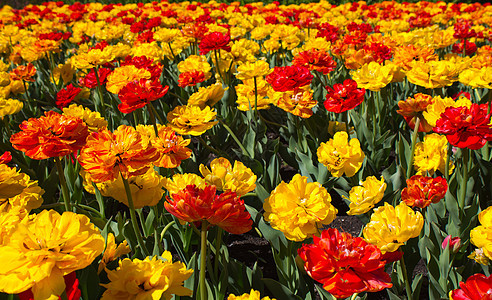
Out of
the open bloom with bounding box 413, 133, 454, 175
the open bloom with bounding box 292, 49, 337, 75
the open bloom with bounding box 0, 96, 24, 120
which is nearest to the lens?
the open bloom with bounding box 413, 133, 454, 175

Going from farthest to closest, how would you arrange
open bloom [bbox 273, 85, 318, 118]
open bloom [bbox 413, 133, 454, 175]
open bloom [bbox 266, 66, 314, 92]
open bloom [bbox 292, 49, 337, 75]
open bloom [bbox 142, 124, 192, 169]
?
open bloom [bbox 292, 49, 337, 75] < open bloom [bbox 273, 85, 318, 118] < open bloom [bbox 266, 66, 314, 92] < open bloom [bbox 413, 133, 454, 175] < open bloom [bbox 142, 124, 192, 169]

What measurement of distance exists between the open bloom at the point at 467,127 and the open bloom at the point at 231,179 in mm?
700

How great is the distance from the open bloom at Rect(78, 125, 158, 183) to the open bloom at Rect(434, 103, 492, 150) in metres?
1.02

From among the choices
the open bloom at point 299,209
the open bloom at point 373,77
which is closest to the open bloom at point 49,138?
the open bloom at point 299,209

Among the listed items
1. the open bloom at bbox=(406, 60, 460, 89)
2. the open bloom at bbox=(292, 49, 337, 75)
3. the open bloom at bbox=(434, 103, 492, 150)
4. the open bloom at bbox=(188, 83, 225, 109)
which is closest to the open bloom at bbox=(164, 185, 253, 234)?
the open bloom at bbox=(434, 103, 492, 150)

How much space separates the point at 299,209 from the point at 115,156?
0.53 m

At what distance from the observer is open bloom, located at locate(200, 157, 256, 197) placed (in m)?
1.38

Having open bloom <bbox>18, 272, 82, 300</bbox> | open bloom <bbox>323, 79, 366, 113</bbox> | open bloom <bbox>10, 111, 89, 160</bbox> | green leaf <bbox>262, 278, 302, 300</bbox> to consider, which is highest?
open bloom <bbox>10, 111, 89, 160</bbox>

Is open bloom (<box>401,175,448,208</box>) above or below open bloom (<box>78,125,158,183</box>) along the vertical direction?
below

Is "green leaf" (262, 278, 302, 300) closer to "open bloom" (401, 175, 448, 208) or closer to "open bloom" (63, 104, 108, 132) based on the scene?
"open bloom" (401, 175, 448, 208)

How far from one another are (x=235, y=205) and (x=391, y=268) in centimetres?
101

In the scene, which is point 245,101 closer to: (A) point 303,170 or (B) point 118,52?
(A) point 303,170

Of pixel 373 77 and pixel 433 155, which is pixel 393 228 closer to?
pixel 433 155

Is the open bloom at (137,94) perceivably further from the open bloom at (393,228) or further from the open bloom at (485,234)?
the open bloom at (485,234)
